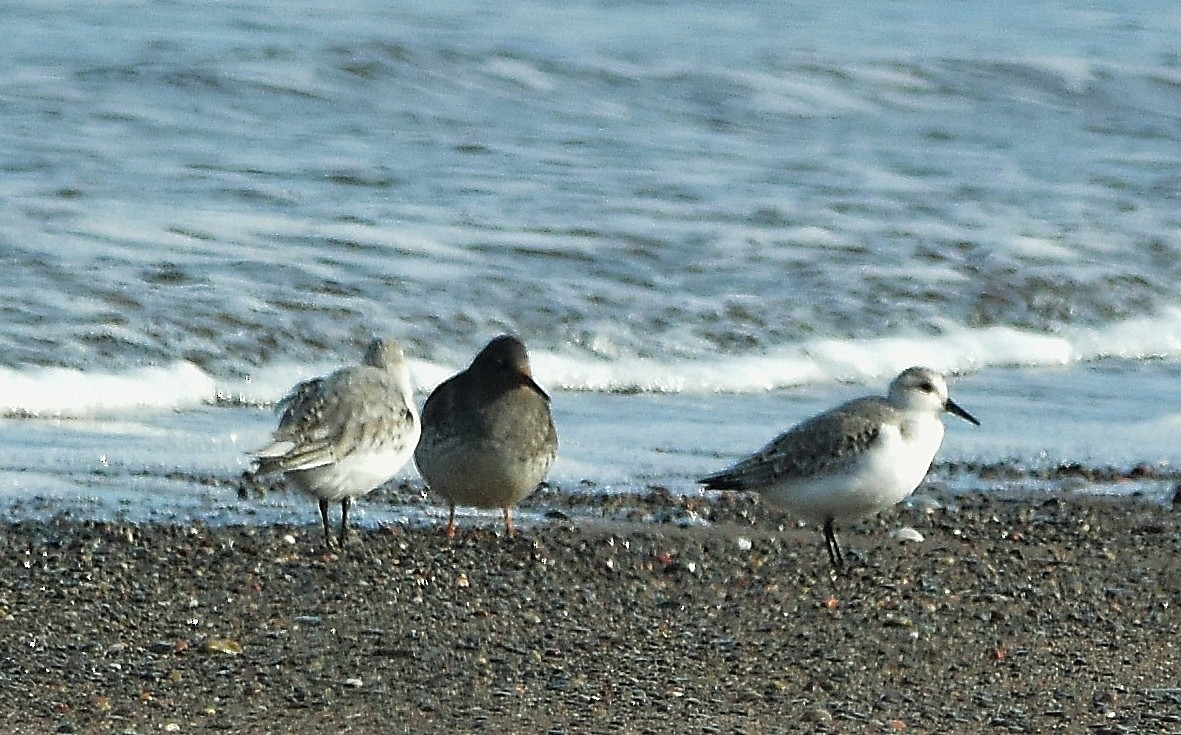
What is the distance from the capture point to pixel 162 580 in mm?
5848

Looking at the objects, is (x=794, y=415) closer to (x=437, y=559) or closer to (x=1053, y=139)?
(x=437, y=559)

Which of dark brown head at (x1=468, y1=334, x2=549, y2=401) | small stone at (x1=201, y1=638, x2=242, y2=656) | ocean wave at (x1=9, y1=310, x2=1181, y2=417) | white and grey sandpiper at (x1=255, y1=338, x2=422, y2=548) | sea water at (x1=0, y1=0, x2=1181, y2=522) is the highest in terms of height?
dark brown head at (x1=468, y1=334, x2=549, y2=401)

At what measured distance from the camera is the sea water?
27.3ft

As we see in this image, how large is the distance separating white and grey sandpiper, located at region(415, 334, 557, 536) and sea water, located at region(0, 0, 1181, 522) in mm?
547

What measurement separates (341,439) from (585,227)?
5.23 metres

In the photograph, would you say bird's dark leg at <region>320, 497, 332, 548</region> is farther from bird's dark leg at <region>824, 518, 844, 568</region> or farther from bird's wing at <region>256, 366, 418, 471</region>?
bird's dark leg at <region>824, 518, 844, 568</region>

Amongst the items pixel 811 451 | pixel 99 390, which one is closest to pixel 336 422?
pixel 811 451

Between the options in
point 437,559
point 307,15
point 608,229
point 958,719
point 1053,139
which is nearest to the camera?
point 958,719

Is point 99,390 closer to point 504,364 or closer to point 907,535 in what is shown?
point 504,364

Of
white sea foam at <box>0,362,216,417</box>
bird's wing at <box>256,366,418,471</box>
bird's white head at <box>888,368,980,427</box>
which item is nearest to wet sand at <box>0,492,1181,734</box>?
bird's wing at <box>256,366,418,471</box>

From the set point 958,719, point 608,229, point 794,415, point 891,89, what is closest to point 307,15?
point 891,89

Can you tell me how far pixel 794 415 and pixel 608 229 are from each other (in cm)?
310

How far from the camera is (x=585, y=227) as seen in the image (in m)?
11.5

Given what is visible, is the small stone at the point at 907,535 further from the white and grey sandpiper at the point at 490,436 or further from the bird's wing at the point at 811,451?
the white and grey sandpiper at the point at 490,436
